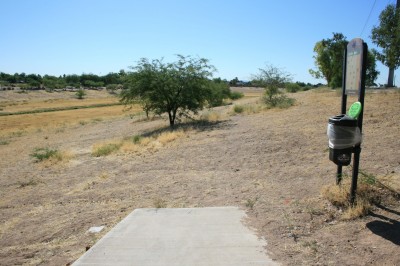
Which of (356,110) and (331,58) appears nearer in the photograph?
(356,110)

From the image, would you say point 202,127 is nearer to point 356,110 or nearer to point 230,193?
point 230,193

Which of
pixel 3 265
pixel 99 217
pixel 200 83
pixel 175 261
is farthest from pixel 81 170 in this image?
pixel 200 83

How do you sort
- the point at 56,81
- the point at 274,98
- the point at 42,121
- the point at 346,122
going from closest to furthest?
the point at 346,122
the point at 274,98
the point at 42,121
the point at 56,81

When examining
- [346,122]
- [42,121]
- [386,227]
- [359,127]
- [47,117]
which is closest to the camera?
[386,227]

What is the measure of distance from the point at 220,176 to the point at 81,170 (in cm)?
533

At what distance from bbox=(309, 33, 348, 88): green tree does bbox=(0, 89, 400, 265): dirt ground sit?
131 ft

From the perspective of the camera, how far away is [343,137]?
5.19m

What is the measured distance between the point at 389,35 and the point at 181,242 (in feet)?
73.3

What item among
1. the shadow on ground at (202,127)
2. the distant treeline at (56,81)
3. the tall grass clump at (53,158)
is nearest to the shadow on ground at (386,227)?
the tall grass clump at (53,158)

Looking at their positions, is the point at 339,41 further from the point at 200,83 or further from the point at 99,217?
the point at 99,217

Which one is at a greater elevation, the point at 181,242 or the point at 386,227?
→ the point at 386,227

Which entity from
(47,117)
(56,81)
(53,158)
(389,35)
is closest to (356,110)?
(53,158)

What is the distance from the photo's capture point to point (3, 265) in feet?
16.8

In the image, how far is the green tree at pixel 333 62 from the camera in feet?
168
